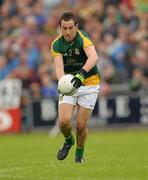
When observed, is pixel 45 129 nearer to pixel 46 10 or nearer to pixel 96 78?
pixel 46 10

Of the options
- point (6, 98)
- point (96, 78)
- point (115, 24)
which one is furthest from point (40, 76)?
Answer: point (96, 78)

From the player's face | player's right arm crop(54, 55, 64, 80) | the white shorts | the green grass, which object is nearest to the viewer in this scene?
the green grass

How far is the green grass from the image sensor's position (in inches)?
432

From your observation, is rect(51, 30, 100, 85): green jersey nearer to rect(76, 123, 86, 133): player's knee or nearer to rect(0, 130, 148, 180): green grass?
rect(76, 123, 86, 133): player's knee

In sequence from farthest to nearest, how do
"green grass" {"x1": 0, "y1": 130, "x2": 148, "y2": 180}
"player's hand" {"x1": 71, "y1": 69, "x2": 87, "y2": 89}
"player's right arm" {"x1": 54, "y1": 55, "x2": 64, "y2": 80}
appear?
"player's right arm" {"x1": 54, "y1": 55, "x2": 64, "y2": 80} → "player's hand" {"x1": 71, "y1": 69, "x2": 87, "y2": 89} → "green grass" {"x1": 0, "y1": 130, "x2": 148, "y2": 180}

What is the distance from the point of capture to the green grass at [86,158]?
10984 mm

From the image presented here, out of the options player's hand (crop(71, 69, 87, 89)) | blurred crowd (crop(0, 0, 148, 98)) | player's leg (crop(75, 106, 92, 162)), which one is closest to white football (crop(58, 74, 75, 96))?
player's hand (crop(71, 69, 87, 89))

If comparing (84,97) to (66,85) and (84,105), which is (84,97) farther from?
(66,85)

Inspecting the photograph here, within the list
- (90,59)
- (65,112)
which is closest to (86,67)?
(90,59)

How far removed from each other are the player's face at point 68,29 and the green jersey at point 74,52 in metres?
0.18

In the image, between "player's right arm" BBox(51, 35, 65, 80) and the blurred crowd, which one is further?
the blurred crowd

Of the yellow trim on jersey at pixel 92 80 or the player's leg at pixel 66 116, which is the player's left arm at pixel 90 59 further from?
the player's leg at pixel 66 116

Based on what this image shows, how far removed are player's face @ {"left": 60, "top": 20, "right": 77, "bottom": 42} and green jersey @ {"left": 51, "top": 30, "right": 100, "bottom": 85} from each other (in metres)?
0.18

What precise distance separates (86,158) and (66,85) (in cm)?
235
